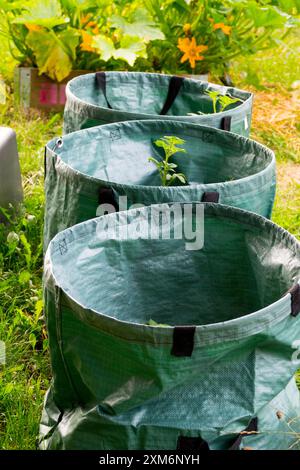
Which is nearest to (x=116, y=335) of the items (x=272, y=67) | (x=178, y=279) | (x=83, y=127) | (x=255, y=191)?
(x=178, y=279)

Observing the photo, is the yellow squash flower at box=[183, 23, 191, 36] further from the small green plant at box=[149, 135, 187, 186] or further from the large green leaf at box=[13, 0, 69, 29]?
the small green plant at box=[149, 135, 187, 186]

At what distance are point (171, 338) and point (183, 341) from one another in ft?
0.08

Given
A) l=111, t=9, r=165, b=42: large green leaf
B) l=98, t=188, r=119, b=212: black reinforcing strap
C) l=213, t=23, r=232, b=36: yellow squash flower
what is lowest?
l=213, t=23, r=232, b=36: yellow squash flower

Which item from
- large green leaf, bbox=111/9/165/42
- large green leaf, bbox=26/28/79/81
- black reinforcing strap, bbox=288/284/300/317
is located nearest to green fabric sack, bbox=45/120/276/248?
black reinforcing strap, bbox=288/284/300/317

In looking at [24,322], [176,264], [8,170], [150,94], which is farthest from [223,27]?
[176,264]

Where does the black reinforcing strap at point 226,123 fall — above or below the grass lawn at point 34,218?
above

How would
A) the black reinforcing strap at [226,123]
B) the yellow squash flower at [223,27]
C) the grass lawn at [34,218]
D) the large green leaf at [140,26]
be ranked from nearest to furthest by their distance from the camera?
1. the grass lawn at [34,218]
2. the black reinforcing strap at [226,123]
3. the large green leaf at [140,26]
4. the yellow squash flower at [223,27]

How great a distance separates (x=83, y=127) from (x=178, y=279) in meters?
0.71

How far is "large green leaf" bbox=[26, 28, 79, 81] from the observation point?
360 centimetres

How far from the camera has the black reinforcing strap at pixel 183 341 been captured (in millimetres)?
1205

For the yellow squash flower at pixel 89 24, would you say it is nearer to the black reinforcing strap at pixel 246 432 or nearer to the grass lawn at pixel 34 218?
the grass lawn at pixel 34 218

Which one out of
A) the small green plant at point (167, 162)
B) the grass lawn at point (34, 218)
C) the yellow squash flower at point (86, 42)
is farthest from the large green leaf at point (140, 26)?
the small green plant at point (167, 162)

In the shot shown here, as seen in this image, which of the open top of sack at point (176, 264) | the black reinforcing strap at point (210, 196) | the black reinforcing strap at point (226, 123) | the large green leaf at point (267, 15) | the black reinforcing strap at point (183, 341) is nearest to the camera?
the black reinforcing strap at point (183, 341)

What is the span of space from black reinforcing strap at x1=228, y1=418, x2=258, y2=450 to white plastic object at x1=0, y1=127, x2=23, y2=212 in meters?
1.50
